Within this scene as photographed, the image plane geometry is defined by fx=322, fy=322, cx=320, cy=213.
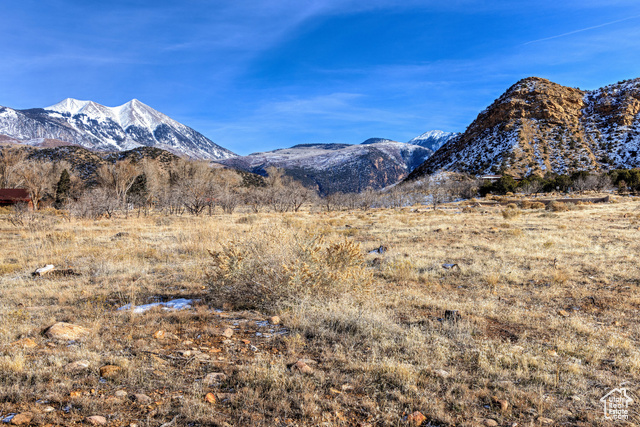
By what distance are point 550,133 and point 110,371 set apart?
8253 cm

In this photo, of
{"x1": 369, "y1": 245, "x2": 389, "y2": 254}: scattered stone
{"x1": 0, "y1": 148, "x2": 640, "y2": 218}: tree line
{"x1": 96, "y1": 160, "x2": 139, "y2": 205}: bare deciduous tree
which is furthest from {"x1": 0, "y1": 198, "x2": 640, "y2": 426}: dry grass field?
{"x1": 96, "y1": 160, "x2": 139, "y2": 205}: bare deciduous tree

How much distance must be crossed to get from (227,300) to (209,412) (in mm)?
3200

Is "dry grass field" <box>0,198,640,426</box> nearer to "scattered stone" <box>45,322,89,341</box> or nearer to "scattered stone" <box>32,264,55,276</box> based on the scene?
"scattered stone" <box>45,322,89,341</box>

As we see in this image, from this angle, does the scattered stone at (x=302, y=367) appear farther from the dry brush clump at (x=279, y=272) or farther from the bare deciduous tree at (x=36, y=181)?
the bare deciduous tree at (x=36, y=181)

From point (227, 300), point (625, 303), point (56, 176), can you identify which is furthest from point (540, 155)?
point (56, 176)

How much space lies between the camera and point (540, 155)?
6128cm

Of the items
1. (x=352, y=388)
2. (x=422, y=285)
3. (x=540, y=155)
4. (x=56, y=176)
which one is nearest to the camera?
(x=352, y=388)

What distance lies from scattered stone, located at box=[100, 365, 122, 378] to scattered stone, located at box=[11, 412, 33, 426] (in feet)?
2.11

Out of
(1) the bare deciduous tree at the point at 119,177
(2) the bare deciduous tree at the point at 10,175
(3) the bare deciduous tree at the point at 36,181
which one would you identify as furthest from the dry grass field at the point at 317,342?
(2) the bare deciduous tree at the point at 10,175

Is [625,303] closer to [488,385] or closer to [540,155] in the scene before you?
[488,385]

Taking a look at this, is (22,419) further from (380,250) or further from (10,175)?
(10,175)

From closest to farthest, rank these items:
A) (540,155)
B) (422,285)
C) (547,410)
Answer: (547,410) < (422,285) < (540,155)

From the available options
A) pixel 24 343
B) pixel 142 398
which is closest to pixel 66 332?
pixel 24 343

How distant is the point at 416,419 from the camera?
2607 millimetres
